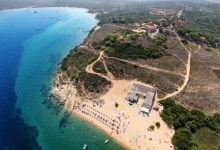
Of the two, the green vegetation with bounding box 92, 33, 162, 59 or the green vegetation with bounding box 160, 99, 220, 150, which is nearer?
the green vegetation with bounding box 160, 99, 220, 150

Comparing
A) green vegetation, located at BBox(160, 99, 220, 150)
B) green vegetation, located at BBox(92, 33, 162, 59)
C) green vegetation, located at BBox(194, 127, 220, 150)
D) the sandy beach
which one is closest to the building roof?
the sandy beach

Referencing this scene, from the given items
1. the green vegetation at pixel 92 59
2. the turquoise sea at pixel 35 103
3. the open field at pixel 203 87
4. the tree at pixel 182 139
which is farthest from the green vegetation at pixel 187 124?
the green vegetation at pixel 92 59

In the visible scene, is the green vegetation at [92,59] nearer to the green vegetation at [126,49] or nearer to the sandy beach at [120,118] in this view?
the green vegetation at [126,49]

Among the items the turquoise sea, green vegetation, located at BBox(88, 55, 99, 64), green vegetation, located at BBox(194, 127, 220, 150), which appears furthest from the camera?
green vegetation, located at BBox(88, 55, 99, 64)

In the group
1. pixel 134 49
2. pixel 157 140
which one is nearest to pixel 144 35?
pixel 134 49

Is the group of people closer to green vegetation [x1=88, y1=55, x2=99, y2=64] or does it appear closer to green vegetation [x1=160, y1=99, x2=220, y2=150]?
green vegetation [x1=160, y1=99, x2=220, y2=150]

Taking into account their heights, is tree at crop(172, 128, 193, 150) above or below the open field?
above

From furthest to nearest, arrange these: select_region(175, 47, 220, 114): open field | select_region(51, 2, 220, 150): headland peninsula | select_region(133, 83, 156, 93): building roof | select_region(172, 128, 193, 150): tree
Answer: select_region(133, 83, 156, 93): building roof, select_region(175, 47, 220, 114): open field, select_region(51, 2, 220, 150): headland peninsula, select_region(172, 128, 193, 150): tree

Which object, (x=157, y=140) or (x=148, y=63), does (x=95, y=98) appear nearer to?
(x=157, y=140)

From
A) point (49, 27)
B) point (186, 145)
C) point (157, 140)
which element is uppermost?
point (186, 145)
